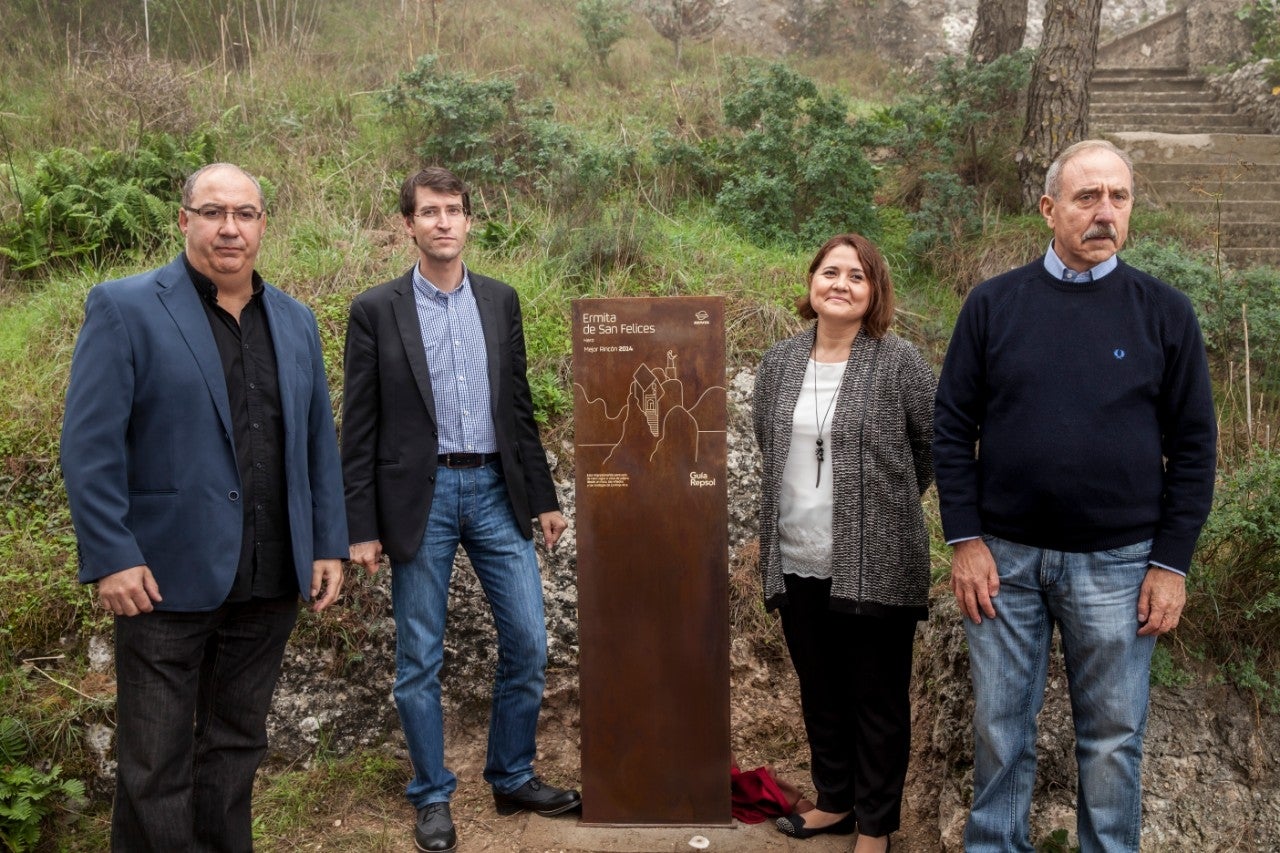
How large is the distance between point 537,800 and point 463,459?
1.42 metres

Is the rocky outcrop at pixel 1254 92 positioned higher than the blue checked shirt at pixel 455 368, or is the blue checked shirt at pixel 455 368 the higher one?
the rocky outcrop at pixel 1254 92

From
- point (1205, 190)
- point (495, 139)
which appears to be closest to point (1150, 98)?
point (1205, 190)

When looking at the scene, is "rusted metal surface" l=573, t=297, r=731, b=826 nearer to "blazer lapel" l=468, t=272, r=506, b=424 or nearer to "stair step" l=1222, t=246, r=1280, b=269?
"blazer lapel" l=468, t=272, r=506, b=424

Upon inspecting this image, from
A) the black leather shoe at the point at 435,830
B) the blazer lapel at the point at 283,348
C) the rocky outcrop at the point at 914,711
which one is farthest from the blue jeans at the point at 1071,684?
the blazer lapel at the point at 283,348

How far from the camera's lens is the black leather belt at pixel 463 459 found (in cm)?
378

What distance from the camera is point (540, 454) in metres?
3.97

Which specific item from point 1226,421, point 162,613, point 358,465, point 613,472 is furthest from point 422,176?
point 1226,421

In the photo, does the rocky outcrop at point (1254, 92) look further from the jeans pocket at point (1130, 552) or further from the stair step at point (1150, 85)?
the jeans pocket at point (1130, 552)

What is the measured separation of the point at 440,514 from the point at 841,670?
155cm

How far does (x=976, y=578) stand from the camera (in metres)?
3.01

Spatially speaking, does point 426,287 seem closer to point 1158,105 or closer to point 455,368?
point 455,368

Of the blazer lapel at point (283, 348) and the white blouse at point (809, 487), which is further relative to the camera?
the white blouse at point (809, 487)

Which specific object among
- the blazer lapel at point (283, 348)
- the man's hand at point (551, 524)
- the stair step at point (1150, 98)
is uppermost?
the stair step at point (1150, 98)

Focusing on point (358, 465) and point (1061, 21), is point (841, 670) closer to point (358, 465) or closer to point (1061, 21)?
point (358, 465)
